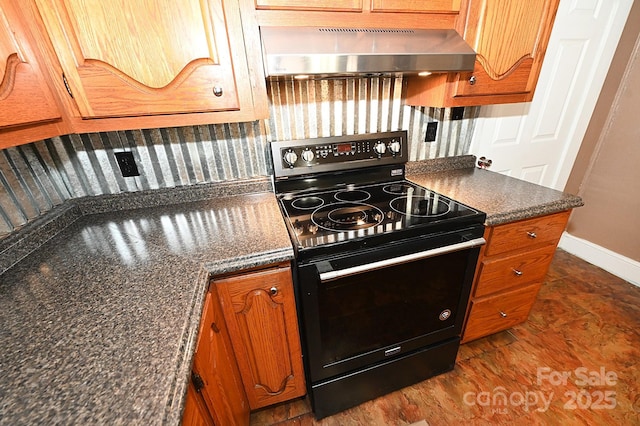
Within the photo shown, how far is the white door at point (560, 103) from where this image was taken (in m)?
1.71

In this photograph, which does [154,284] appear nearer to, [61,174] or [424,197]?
[61,174]

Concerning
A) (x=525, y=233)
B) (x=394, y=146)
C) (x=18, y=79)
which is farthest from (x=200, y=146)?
(x=525, y=233)

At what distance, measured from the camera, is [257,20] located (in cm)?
91

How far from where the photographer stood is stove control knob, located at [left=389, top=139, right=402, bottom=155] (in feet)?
4.89

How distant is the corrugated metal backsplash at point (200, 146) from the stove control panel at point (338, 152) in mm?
104

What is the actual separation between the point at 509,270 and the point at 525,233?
0.21 meters

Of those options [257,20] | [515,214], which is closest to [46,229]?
[257,20]

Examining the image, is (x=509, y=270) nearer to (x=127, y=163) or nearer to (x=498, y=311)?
(x=498, y=311)

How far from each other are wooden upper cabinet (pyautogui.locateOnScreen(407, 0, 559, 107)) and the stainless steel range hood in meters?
0.12

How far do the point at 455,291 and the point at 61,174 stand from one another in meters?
1.86

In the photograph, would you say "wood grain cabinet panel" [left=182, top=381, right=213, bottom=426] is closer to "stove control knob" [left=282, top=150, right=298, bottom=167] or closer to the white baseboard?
"stove control knob" [left=282, top=150, right=298, bottom=167]

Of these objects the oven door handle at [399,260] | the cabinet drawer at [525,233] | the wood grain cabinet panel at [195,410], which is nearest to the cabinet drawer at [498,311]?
the cabinet drawer at [525,233]

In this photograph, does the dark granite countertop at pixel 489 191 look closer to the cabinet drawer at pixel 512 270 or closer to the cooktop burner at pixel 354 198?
the cooktop burner at pixel 354 198

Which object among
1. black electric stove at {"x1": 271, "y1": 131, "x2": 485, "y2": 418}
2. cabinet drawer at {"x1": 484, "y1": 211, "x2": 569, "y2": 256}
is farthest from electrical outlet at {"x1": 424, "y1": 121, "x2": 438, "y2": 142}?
cabinet drawer at {"x1": 484, "y1": 211, "x2": 569, "y2": 256}
